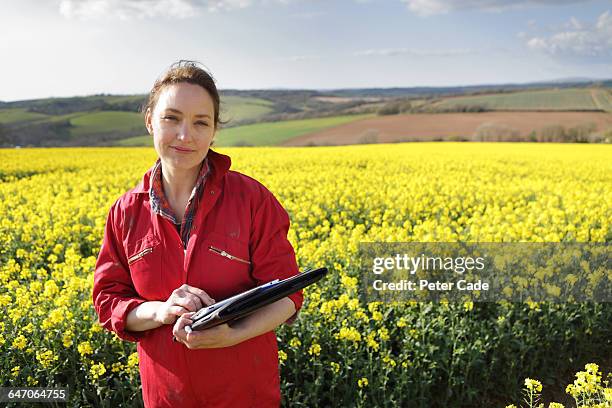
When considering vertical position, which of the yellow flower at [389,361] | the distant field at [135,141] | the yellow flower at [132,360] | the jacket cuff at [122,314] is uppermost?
the jacket cuff at [122,314]

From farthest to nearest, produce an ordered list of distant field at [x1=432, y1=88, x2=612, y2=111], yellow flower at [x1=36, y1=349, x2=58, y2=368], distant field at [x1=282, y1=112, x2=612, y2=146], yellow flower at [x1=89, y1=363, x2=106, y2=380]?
distant field at [x1=432, y1=88, x2=612, y2=111] < distant field at [x1=282, y1=112, x2=612, y2=146] < yellow flower at [x1=36, y1=349, x2=58, y2=368] < yellow flower at [x1=89, y1=363, x2=106, y2=380]

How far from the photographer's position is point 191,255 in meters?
2.07

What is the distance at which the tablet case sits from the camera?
176 centimetres

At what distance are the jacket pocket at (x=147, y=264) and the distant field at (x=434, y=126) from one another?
30.3m

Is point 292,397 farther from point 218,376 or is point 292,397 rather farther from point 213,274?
point 213,274

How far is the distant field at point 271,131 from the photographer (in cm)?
3400

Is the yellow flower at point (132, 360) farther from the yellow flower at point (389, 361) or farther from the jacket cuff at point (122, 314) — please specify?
the yellow flower at point (389, 361)

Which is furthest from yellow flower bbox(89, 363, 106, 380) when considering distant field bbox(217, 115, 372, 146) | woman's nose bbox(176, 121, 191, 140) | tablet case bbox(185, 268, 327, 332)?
distant field bbox(217, 115, 372, 146)

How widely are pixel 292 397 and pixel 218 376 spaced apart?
6.30 feet

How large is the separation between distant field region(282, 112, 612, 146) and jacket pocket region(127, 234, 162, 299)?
3035 centimetres

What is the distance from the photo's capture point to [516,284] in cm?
504

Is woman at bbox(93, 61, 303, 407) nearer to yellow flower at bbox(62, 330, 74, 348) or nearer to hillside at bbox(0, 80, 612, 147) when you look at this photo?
yellow flower at bbox(62, 330, 74, 348)

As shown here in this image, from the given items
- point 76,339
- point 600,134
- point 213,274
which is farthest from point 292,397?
point 600,134

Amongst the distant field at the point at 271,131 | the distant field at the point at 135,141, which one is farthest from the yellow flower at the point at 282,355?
the distant field at the point at 135,141
